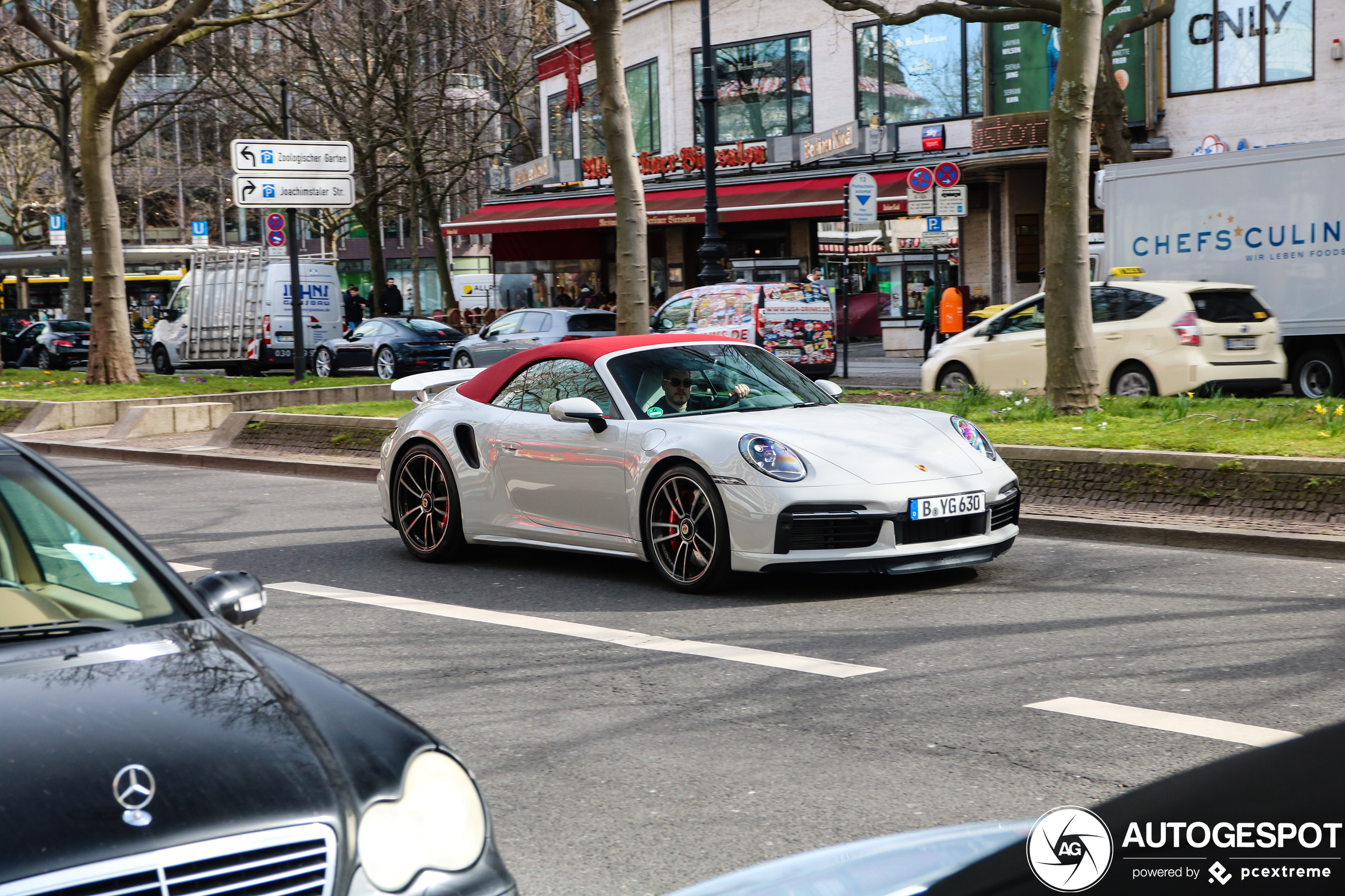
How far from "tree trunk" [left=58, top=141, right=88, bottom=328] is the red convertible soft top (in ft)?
94.7

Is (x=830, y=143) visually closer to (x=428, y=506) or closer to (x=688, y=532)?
(x=428, y=506)

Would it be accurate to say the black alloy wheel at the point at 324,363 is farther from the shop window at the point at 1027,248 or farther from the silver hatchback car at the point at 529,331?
the shop window at the point at 1027,248

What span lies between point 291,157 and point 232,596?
665 inches

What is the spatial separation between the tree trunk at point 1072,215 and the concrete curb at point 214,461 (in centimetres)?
614

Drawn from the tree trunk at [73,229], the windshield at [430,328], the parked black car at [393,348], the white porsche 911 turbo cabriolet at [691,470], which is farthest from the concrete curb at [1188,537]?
the tree trunk at [73,229]

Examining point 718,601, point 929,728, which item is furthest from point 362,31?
point 929,728

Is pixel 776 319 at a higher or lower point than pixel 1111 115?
lower

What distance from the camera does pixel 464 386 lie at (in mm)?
9008

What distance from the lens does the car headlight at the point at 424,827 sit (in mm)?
2416

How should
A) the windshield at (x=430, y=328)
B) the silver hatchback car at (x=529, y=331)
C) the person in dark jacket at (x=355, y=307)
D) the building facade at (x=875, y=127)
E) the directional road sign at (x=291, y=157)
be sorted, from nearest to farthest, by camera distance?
the directional road sign at (x=291, y=157), the silver hatchback car at (x=529, y=331), the building facade at (x=875, y=127), the windshield at (x=430, y=328), the person in dark jacket at (x=355, y=307)

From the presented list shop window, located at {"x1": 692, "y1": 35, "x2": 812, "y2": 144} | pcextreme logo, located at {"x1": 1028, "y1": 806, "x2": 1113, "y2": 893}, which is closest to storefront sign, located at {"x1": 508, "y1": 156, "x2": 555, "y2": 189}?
shop window, located at {"x1": 692, "y1": 35, "x2": 812, "y2": 144}

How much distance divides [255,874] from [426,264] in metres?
79.2

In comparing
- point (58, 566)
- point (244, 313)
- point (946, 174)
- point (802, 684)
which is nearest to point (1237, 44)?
point (946, 174)

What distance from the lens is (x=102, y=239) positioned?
2095 centimetres
